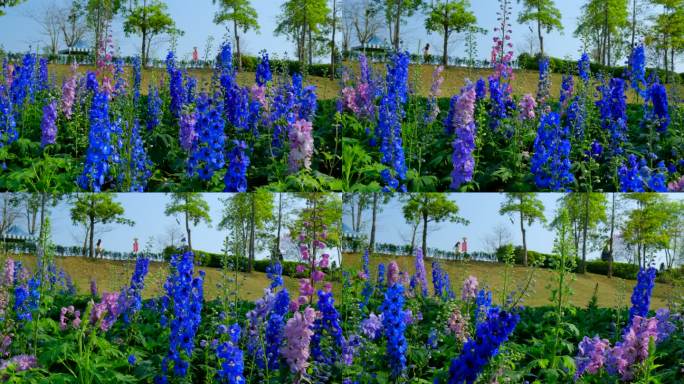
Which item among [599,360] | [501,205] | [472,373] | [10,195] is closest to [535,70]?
[501,205]

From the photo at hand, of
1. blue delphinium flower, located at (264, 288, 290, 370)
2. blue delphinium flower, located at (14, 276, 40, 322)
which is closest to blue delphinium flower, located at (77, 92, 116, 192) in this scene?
blue delphinium flower, located at (14, 276, 40, 322)

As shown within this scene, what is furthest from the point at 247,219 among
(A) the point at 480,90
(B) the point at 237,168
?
(A) the point at 480,90

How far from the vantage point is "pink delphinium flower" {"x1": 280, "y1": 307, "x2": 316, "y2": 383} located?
516 cm

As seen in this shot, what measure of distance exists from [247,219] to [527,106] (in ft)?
9.17

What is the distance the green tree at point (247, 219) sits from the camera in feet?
22.5

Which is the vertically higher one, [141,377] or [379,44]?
[379,44]

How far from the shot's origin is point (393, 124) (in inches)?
244

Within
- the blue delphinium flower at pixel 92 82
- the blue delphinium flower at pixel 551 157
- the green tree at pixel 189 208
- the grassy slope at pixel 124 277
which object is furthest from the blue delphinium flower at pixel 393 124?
the blue delphinium flower at pixel 92 82

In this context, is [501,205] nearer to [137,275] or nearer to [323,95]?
[323,95]

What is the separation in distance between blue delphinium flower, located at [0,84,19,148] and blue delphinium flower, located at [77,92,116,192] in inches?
43.2

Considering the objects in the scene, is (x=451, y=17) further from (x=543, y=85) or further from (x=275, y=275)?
(x=275, y=275)

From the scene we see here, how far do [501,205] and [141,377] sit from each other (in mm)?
3479

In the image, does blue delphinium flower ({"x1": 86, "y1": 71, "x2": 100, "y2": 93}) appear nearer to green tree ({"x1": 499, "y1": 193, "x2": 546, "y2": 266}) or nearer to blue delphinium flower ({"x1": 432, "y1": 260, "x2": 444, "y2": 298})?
blue delphinium flower ({"x1": 432, "y1": 260, "x2": 444, "y2": 298})

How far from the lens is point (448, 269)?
23.5 ft
